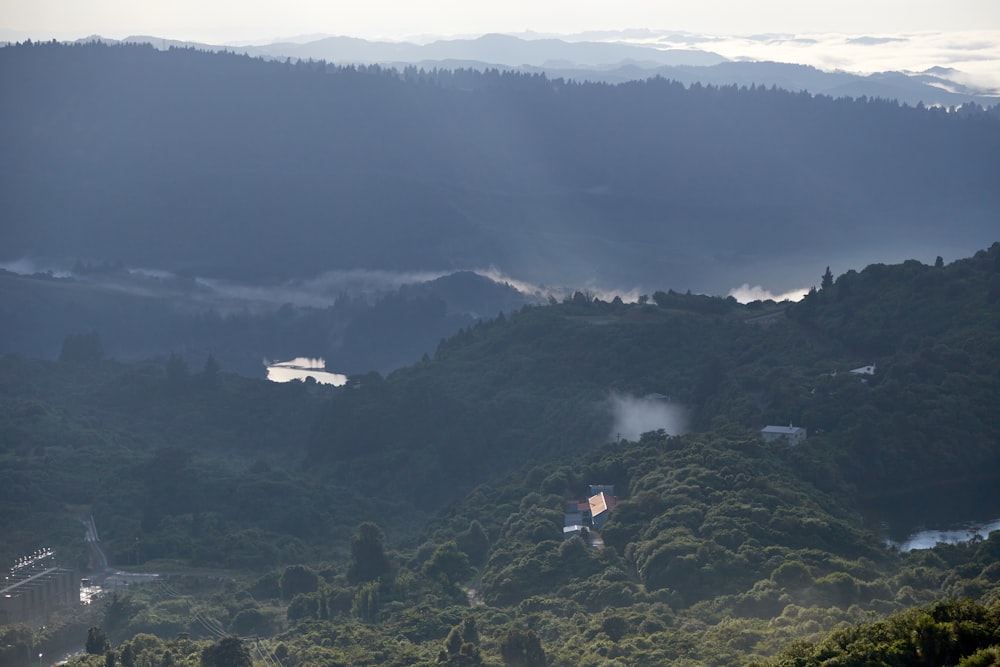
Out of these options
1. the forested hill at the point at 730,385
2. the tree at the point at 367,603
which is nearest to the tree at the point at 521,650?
the tree at the point at 367,603

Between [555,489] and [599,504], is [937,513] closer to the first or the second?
[599,504]

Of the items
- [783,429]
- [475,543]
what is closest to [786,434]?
[783,429]

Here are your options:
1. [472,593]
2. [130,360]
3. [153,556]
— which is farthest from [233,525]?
[130,360]

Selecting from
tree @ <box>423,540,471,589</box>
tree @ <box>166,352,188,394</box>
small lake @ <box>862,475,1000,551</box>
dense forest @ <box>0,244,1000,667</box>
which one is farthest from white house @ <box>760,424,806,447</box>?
tree @ <box>166,352,188,394</box>

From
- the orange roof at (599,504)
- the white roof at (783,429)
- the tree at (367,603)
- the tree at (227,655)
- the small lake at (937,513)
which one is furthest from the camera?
the white roof at (783,429)

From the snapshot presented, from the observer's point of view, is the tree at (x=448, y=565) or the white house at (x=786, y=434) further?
the white house at (x=786, y=434)

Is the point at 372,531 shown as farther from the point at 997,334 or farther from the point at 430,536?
the point at 997,334

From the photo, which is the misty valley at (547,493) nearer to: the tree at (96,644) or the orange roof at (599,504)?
the tree at (96,644)
